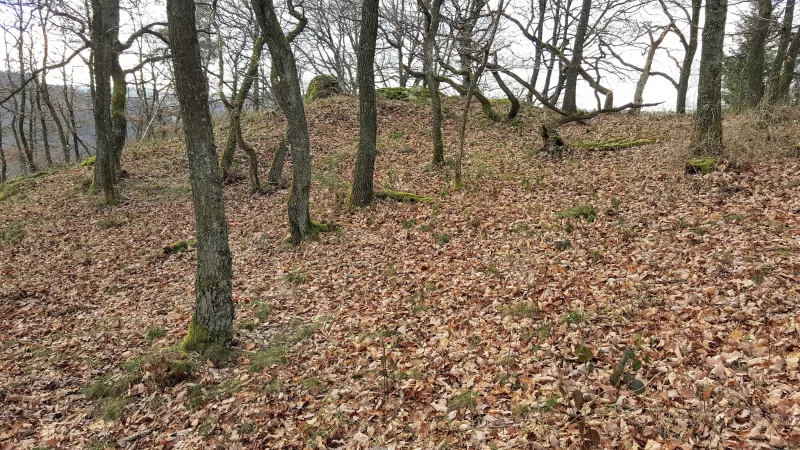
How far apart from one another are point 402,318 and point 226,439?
2.97 meters

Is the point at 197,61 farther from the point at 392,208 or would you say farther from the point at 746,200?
the point at 746,200

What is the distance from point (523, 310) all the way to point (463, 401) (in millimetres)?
1969

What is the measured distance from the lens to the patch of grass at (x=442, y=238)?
368 inches

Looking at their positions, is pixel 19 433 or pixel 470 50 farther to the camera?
pixel 470 50

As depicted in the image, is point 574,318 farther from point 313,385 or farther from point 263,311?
point 263,311

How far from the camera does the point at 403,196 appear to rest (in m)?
12.2

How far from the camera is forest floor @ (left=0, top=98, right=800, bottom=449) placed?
4191 millimetres

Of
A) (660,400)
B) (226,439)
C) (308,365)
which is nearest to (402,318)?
(308,365)

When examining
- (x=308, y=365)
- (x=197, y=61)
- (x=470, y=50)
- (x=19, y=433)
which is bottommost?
(x=19, y=433)

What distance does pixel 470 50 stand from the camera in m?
12.6

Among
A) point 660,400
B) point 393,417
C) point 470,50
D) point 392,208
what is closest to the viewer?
point 660,400

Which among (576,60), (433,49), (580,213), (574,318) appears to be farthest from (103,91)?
(576,60)

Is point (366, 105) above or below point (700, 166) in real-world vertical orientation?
above

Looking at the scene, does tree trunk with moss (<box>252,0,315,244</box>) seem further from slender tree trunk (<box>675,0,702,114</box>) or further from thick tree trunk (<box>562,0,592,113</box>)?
slender tree trunk (<box>675,0,702,114</box>)
